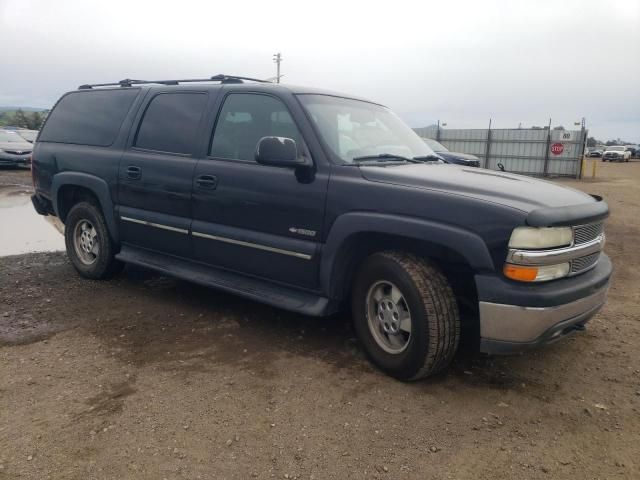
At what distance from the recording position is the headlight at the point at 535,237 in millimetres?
2838

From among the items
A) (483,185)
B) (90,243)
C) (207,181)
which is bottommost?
(90,243)

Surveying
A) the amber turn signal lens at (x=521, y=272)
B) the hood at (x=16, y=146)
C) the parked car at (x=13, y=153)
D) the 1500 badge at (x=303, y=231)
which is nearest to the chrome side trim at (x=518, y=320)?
the amber turn signal lens at (x=521, y=272)

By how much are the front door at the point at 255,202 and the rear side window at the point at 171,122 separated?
28 cm

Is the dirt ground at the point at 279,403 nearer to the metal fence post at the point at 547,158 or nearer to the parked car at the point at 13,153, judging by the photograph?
the parked car at the point at 13,153

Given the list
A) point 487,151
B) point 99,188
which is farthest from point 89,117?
point 487,151

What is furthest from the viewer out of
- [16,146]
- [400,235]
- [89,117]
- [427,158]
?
[16,146]

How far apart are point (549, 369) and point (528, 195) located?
1277 mm

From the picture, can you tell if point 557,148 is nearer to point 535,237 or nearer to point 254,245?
point 254,245

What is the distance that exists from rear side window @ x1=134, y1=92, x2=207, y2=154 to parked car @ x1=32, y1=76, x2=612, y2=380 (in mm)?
14

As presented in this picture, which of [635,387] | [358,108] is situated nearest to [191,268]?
[358,108]

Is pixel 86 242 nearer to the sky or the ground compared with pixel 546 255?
nearer to the ground

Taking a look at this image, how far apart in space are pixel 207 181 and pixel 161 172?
573mm

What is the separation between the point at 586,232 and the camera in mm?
3195

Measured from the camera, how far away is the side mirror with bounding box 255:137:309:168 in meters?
3.45
